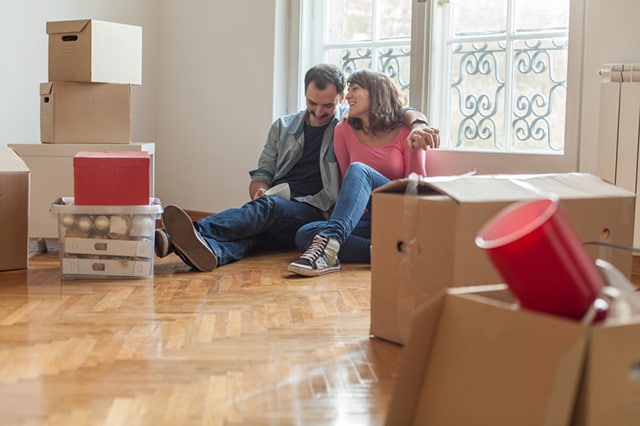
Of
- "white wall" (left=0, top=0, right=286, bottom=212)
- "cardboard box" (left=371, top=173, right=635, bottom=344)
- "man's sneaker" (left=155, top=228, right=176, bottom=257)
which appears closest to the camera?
"cardboard box" (left=371, top=173, right=635, bottom=344)

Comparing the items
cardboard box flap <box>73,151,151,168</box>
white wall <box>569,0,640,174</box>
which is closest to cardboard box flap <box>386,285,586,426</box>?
cardboard box flap <box>73,151,151,168</box>

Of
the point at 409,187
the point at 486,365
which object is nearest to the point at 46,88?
the point at 409,187

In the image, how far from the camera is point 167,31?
15.3ft

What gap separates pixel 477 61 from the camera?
12.2 ft

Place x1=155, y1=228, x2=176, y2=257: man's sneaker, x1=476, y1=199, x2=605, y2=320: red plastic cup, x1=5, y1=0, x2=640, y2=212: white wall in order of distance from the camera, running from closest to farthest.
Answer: x1=476, y1=199, x2=605, y2=320: red plastic cup
x1=155, y1=228, x2=176, y2=257: man's sneaker
x1=5, y1=0, x2=640, y2=212: white wall

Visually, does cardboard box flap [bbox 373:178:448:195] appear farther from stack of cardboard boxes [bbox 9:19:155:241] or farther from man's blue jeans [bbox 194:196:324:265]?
stack of cardboard boxes [bbox 9:19:155:241]

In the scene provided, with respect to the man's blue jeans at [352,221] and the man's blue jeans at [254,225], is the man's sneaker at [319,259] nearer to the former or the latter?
the man's blue jeans at [352,221]

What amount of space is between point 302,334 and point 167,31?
2853 millimetres

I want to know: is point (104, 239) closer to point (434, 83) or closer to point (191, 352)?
point (191, 352)

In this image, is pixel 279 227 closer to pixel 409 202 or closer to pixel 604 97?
pixel 604 97

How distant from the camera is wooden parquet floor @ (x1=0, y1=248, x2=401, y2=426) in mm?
1646

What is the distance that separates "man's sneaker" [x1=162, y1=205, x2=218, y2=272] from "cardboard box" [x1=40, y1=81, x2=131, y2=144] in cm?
71

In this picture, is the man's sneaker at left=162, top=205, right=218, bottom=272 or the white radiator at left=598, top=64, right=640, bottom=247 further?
the man's sneaker at left=162, top=205, right=218, bottom=272

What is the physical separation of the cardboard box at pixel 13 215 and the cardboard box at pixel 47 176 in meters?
0.41
